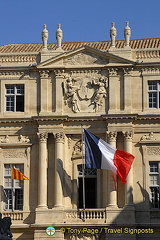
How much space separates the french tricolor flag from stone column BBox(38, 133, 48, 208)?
2.53m

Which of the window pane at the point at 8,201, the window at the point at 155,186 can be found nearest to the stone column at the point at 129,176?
the window at the point at 155,186

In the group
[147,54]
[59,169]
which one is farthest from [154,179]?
[147,54]

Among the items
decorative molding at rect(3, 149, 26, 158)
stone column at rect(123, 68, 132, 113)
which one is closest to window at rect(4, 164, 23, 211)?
decorative molding at rect(3, 149, 26, 158)

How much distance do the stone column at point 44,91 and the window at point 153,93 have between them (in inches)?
229

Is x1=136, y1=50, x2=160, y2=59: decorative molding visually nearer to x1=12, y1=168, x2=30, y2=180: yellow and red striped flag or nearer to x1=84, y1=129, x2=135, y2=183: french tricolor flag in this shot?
x1=84, y1=129, x2=135, y2=183: french tricolor flag

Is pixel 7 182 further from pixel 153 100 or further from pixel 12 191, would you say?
pixel 153 100

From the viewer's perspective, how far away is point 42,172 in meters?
45.9

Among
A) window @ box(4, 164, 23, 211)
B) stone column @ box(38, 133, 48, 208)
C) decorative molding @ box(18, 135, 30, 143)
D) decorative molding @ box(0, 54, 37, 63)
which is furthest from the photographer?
decorative molding @ box(0, 54, 37, 63)

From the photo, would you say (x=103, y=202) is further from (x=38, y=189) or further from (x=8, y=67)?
(x=8, y=67)

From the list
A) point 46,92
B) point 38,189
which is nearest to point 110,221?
point 38,189

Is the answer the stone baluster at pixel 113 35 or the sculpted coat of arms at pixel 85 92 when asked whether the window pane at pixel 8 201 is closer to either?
the sculpted coat of arms at pixel 85 92

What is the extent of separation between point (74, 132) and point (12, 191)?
4803 mm

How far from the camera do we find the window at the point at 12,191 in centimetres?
4647

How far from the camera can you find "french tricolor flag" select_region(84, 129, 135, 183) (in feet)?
147
